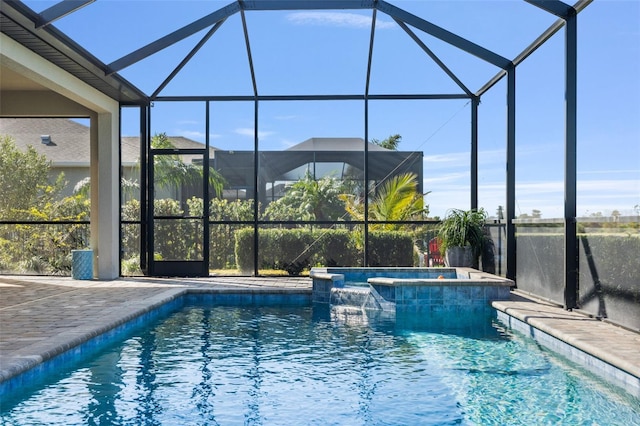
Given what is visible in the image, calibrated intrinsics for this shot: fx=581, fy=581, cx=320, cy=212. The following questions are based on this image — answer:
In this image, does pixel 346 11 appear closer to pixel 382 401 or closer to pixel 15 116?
pixel 15 116

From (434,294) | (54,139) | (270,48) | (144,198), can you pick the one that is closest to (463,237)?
(434,294)

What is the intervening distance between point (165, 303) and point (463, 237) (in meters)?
4.92

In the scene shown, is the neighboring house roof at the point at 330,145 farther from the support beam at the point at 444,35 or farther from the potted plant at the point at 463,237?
the support beam at the point at 444,35

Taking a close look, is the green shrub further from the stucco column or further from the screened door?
the stucco column

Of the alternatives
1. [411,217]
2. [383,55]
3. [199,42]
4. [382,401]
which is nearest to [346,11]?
[383,55]

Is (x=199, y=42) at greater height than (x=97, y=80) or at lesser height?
greater

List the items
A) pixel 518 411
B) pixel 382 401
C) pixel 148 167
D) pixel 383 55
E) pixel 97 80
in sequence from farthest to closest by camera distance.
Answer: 1. pixel 148 167
2. pixel 383 55
3. pixel 97 80
4. pixel 382 401
5. pixel 518 411

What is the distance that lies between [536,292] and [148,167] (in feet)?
22.7

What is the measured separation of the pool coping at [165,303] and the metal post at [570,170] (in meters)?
0.34

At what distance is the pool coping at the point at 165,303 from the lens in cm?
424

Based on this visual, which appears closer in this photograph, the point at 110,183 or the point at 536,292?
the point at 536,292

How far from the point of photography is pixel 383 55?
9930 millimetres

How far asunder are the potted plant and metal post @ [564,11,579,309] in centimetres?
323

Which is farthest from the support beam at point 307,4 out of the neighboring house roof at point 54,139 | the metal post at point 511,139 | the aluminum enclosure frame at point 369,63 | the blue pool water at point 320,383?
the neighboring house roof at point 54,139
